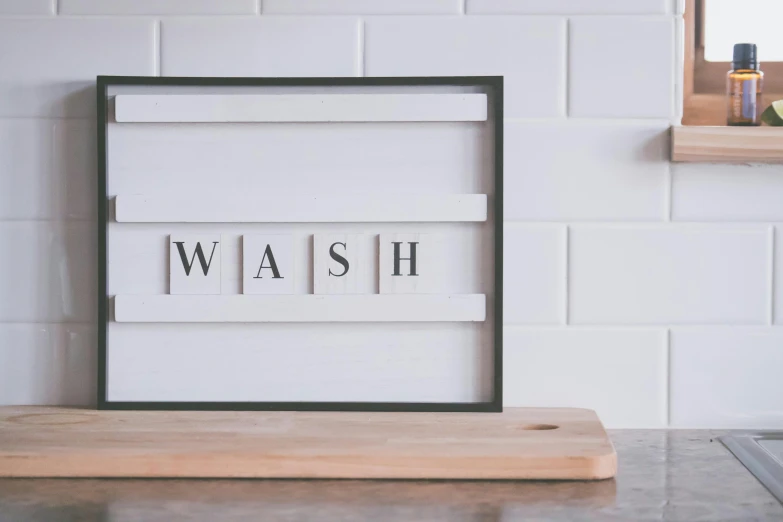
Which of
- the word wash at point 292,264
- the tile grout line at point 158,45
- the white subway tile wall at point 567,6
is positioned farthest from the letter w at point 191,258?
the white subway tile wall at point 567,6

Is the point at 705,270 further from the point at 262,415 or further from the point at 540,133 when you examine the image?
the point at 262,415

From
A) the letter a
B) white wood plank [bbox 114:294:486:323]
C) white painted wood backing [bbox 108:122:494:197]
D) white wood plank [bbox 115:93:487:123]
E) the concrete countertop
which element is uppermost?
white wood plank [bbox 115:93:487:123]

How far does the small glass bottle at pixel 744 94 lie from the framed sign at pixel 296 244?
306 mm

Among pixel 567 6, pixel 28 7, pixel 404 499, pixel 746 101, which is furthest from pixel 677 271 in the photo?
pixel 28 7

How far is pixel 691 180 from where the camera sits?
3.19 ft

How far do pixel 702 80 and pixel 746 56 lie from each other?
0.39ft

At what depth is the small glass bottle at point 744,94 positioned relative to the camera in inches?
38.1

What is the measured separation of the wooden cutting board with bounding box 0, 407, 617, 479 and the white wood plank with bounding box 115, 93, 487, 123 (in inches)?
14.3

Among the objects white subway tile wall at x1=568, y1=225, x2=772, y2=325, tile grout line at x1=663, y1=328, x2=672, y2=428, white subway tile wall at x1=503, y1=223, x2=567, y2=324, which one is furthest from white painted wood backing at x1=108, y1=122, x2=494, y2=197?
tile grout line at x1=663, y1=328, x2=672, y2=428

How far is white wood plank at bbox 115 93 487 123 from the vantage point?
957mm

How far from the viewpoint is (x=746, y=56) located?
956 millimetres

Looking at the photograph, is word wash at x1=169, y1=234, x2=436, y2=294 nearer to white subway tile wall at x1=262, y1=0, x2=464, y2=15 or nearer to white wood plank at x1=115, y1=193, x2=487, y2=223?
white wood plank at x1=115, y1=193, x2=487, y2=223

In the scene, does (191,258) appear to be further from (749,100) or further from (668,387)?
(749,100)

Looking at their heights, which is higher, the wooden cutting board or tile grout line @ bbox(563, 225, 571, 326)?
tile grout line @ bbox(563, 225, 571, 326)
